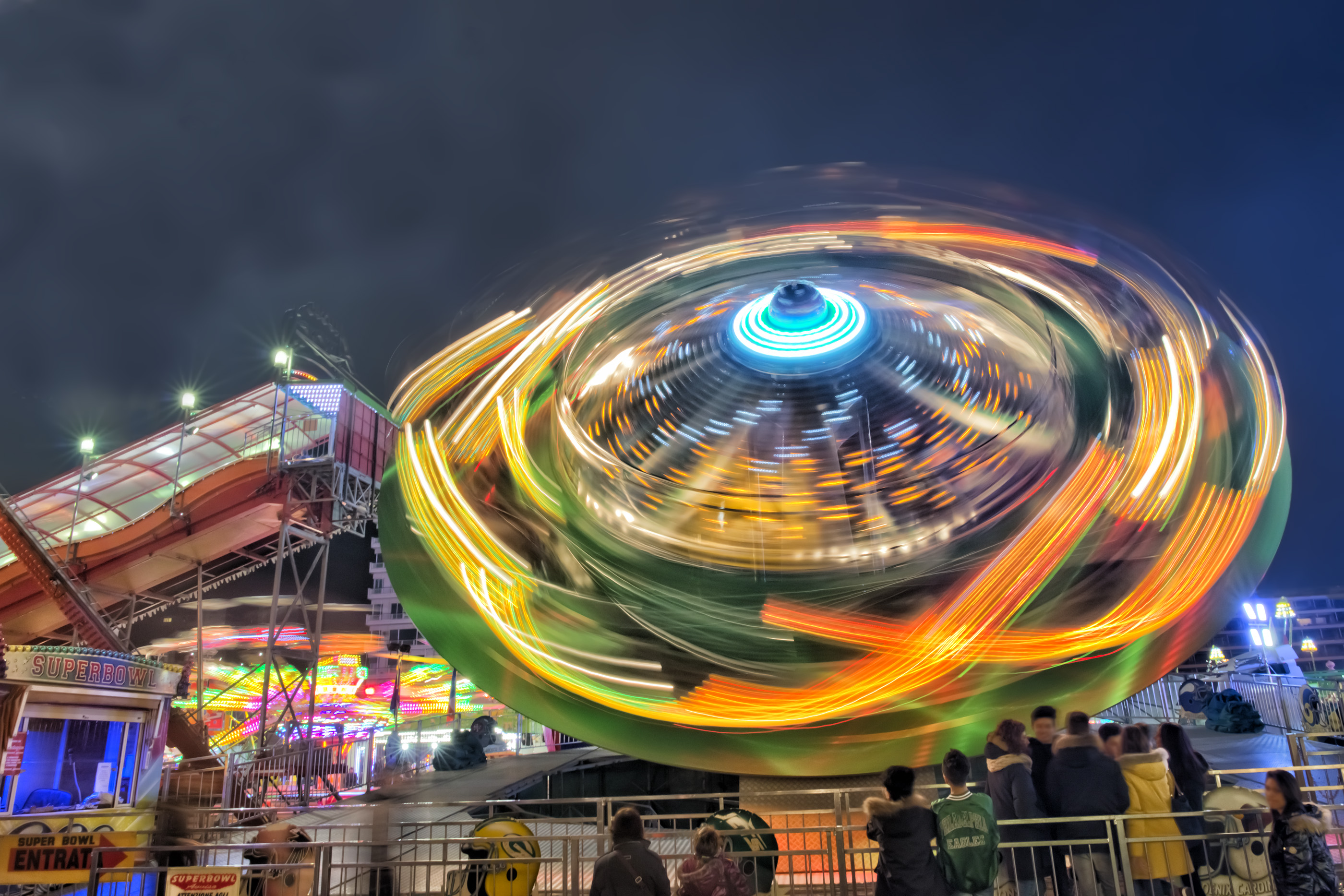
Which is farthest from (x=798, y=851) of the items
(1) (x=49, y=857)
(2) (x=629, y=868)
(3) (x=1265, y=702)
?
(3) (x=1265, y=702)

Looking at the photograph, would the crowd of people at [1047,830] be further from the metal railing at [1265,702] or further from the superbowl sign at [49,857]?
the superbowl sign at [49,857]

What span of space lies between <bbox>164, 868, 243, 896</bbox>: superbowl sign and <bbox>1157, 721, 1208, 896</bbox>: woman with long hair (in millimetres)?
6954

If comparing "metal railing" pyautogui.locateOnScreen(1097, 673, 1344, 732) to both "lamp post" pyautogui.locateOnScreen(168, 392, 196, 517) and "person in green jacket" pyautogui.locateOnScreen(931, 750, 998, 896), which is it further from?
"lamp post" pyautogui.locateOnScreen(168, 392, 196, 517)

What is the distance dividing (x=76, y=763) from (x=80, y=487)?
13195 millimetres

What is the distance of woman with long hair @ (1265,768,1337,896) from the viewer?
4891 mm

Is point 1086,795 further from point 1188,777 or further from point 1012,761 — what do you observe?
point 1188,777

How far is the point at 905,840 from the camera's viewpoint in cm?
504

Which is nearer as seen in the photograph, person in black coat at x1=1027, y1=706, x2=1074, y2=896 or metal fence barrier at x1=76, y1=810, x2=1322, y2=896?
metal fence barrier at x1=76, y1=810, x2=1322, y2=896

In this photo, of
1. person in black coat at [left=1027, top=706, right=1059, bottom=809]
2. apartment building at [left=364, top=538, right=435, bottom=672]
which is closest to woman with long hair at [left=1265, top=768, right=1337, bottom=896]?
person in black coat at [left=1027, top=706, right=1059, bottom=809]

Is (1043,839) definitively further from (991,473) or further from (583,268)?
(583,268)

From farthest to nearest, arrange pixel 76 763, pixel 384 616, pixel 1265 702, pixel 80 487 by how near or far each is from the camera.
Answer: pixel 384 616
pixel 80 487
pixel 1265 702
pixel 76 763

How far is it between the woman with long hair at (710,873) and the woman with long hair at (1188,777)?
3389 millimetres

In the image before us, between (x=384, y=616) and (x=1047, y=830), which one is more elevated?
(x=384, y=616)

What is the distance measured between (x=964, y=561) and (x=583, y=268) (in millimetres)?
6163
